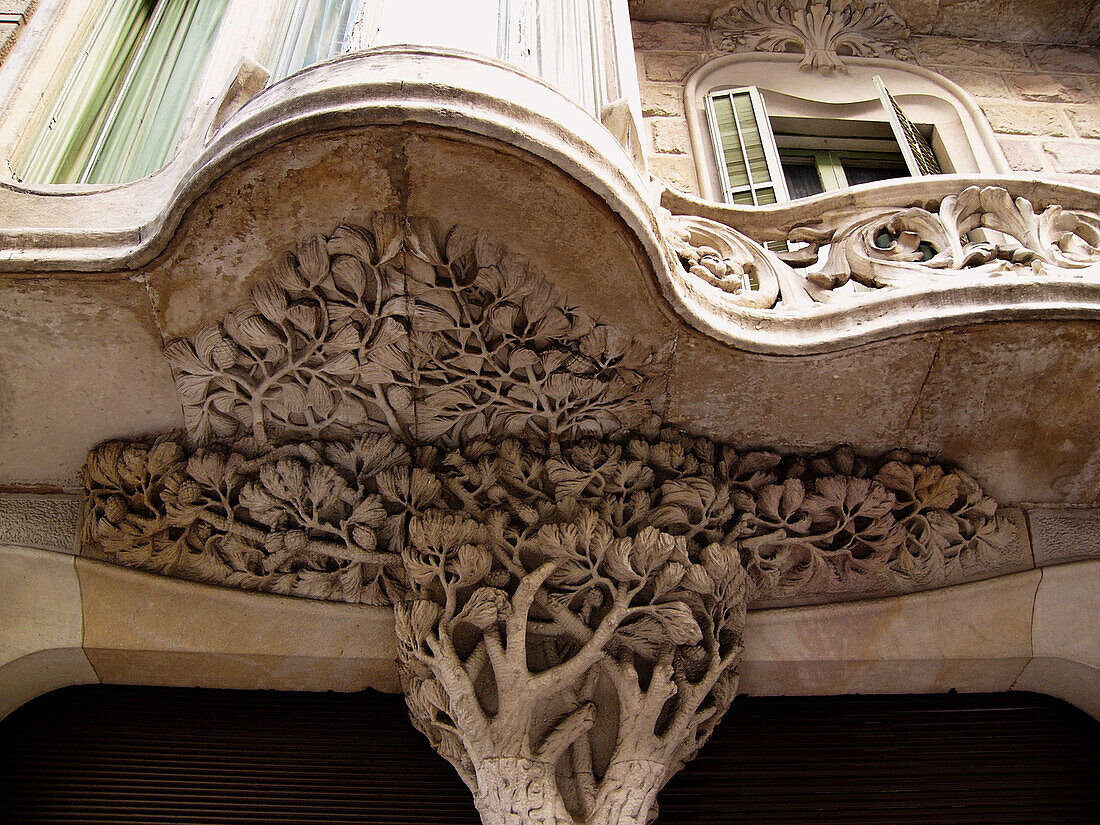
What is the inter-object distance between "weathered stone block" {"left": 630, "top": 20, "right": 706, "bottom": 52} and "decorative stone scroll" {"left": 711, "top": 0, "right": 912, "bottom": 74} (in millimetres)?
133

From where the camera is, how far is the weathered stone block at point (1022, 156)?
485 cm

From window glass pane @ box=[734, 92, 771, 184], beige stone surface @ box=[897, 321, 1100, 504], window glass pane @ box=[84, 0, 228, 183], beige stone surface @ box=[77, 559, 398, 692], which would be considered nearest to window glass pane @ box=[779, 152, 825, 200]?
window glass pane @ box=[734, 92, 771, 184]

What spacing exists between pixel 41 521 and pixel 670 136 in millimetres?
3669

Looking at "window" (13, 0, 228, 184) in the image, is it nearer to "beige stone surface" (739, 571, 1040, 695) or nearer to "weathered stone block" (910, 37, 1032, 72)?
"beige stone surface" (739, 571, 1040, 695)

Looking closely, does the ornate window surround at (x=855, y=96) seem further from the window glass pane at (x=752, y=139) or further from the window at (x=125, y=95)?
the window at (x=125, y=95)

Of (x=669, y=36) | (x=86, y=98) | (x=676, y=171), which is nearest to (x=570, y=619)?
(x=676, y=171)

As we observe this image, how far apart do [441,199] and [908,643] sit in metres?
2.33

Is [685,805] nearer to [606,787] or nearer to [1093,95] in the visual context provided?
[606,787]

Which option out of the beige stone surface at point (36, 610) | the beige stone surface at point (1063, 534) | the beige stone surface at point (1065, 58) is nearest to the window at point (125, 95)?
the beige stone surface at point (36, 610)

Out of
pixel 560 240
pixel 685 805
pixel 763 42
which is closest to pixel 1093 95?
pixel 763 42

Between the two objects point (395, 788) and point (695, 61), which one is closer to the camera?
point (395, 788)

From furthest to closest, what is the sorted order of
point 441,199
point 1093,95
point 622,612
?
1. point 1093,95
2. point 622,612
3. point 441,199

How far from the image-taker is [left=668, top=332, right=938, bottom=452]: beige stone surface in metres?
2.91

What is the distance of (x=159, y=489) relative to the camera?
9.80 feet
